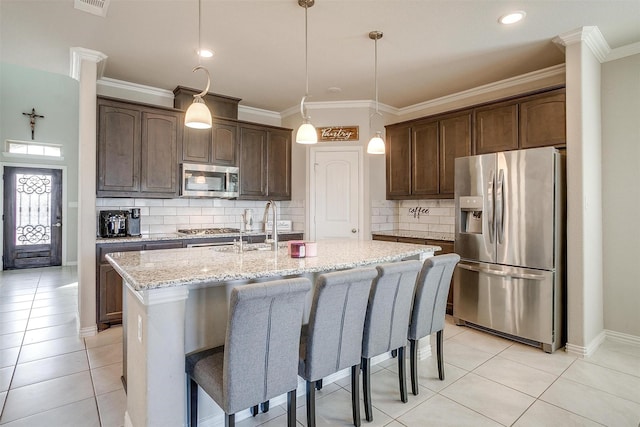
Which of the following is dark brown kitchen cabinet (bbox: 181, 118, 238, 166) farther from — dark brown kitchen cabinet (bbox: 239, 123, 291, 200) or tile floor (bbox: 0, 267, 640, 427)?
tile floor (bbox: 0, 267, 640, 427)

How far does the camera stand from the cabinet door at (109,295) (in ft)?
11.3

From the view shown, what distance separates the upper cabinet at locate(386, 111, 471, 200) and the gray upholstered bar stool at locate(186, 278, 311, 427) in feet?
10.4

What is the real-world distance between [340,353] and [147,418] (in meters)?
0.94

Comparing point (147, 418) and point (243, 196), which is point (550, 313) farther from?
point (243, 196)

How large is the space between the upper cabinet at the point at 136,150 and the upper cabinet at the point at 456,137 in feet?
9.25

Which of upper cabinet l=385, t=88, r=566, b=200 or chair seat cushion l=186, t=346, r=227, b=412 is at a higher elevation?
upper cabinet l=385, t=88, r=566, b=200

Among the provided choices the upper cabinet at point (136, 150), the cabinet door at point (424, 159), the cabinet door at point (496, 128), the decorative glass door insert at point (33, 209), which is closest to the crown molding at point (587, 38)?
the cabinet door at point (496, 128)

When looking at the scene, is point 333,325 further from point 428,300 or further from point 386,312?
point 428,300

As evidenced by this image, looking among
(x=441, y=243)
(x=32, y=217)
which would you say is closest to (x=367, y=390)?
(x=441, y=243)

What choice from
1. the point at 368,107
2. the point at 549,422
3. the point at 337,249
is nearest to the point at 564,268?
the point at 549,422

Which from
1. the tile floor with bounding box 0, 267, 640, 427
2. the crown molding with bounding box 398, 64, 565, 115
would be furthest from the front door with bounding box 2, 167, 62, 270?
the crown molding with bounding box 398, 64, 565, 115

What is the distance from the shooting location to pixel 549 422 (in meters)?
2.03

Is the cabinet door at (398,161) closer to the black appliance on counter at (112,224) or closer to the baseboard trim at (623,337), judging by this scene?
the baseboard trim at (623,337)

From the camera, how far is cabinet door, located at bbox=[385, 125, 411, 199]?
4.62 metres
